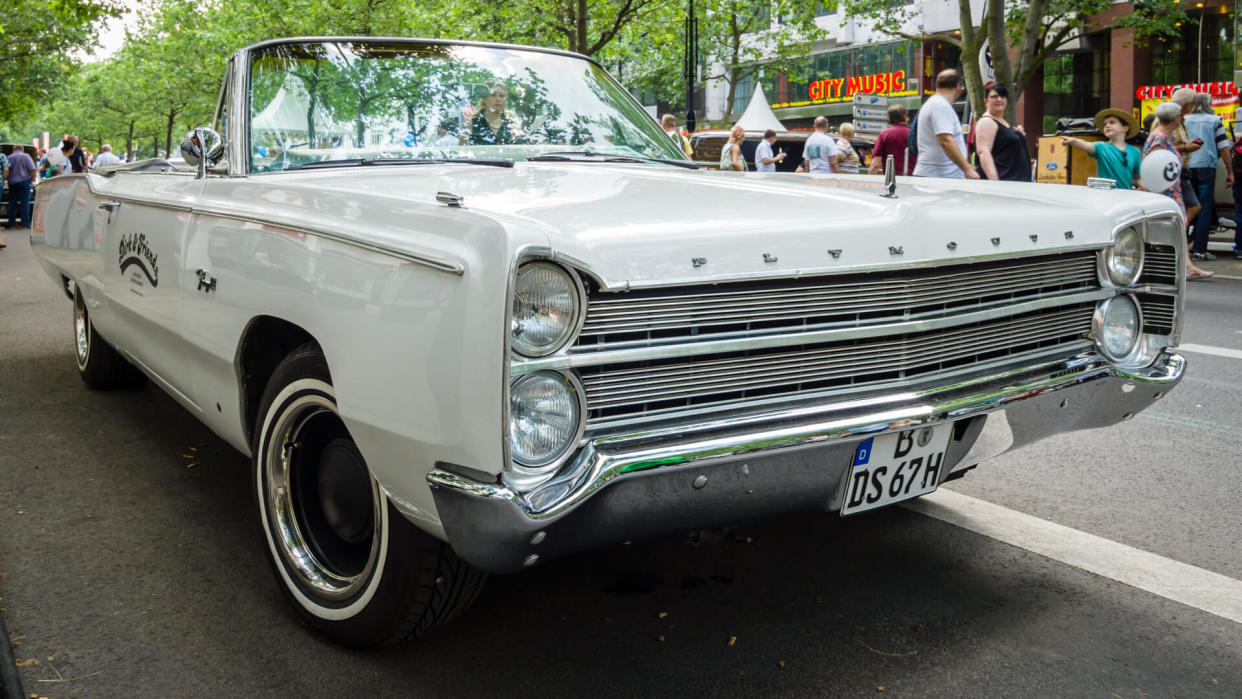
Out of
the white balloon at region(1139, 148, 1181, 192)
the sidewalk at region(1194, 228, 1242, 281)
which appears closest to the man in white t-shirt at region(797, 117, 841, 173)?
the sidewalk at region(1194, 228, 1242, 281)

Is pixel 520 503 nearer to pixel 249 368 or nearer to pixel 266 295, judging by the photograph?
pixel 266 295

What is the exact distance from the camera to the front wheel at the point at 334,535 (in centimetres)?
251

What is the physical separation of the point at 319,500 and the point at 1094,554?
2333 mm

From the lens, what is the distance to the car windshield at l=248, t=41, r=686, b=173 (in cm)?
362

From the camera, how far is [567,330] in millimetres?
2189

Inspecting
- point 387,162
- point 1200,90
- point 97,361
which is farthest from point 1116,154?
point 1200,90

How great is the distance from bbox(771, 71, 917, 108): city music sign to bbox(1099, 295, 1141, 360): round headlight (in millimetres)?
34518

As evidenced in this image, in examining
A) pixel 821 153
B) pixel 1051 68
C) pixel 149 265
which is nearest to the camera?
pixel 149 265

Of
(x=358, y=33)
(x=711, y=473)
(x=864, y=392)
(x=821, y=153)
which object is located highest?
(x=358, y=33)

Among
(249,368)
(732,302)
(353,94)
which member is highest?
(353,94)

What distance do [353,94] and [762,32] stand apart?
131 feet

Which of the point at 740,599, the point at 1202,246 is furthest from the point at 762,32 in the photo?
the point at 740,599

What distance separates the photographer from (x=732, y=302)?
92.7 inches

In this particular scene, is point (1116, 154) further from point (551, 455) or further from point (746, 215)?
point (551, 455)
